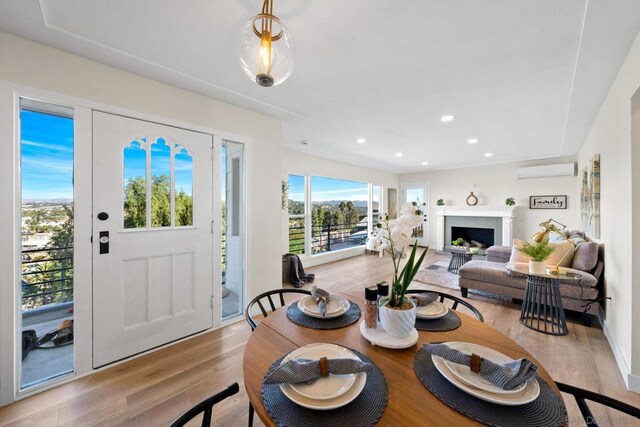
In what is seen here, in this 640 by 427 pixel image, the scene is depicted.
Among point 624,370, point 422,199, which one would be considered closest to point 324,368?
point 624,370

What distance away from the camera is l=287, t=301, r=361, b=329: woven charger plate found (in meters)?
1.24

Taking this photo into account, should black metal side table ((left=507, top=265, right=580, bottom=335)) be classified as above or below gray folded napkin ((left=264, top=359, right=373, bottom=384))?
below

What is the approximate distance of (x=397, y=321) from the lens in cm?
106

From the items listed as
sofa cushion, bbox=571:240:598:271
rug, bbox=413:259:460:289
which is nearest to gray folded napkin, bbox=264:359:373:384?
sofa cushion, bbox=571:240:598:271

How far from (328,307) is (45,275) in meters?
2.98

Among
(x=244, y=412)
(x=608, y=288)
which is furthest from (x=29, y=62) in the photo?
(x=608, y=288)

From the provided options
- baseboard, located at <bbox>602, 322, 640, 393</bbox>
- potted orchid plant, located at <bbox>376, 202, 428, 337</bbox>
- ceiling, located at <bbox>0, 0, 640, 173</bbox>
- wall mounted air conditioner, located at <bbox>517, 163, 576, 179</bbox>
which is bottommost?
baseboard, located at <bbox>602, 322, 640, 393</bbox>

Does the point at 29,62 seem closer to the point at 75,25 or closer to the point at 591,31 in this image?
the point at 75,25

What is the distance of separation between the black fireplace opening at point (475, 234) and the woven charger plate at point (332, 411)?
Answer: 7.06 meters

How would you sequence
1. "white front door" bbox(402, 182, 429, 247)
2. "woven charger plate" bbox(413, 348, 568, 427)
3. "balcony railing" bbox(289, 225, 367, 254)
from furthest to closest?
"white front door" bbox(402, 182, 429, 247)
"balcony railing" bbox(289, 225, 367, 254)
"woven charger plate" bbox(413, 348, 568, 427)

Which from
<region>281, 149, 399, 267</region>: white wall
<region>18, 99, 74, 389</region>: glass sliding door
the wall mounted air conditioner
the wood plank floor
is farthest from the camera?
the wall mounted air conditioner

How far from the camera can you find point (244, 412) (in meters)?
1.57

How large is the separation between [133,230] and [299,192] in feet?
11.2

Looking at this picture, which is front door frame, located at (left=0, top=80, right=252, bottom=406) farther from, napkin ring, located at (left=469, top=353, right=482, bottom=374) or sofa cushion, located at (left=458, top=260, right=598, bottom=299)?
sofa cushion, located at (left=458, top=260, right=598, bottom=299)
